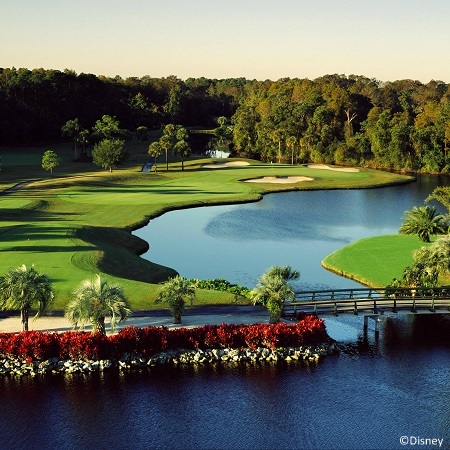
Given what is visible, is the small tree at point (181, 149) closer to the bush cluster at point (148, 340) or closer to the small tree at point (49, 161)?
the small tree at point (49, 161)

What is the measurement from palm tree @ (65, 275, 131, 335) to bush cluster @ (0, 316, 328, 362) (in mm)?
916

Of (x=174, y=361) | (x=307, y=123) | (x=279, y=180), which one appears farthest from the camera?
(x=307, y=123)

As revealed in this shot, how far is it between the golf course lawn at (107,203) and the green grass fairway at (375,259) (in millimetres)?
15933

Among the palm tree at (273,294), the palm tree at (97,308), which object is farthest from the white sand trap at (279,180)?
the palm tree at (97,308)

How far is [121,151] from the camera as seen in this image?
448 feet

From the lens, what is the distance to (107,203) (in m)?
99.9

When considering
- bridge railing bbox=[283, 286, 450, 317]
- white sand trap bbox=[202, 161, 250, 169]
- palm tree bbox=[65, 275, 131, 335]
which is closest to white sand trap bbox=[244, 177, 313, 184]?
white sand trap bbox=[202, 161, 250, 169]

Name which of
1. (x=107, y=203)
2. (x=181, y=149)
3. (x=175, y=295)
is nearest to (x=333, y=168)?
(x=181, y=149)

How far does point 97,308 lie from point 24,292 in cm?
501

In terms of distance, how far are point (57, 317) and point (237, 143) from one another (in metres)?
154

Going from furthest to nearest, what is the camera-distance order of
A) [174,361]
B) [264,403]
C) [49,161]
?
[49,161] → [174,361] → [264,403]

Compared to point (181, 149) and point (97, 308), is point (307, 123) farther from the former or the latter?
point (97, 308)

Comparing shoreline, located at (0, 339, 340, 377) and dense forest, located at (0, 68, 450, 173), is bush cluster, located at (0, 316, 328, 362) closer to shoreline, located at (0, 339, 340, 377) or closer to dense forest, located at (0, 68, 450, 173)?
shoreline, located at (0, 339, 340, 377)

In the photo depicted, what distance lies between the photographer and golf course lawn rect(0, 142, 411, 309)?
58750 mm
